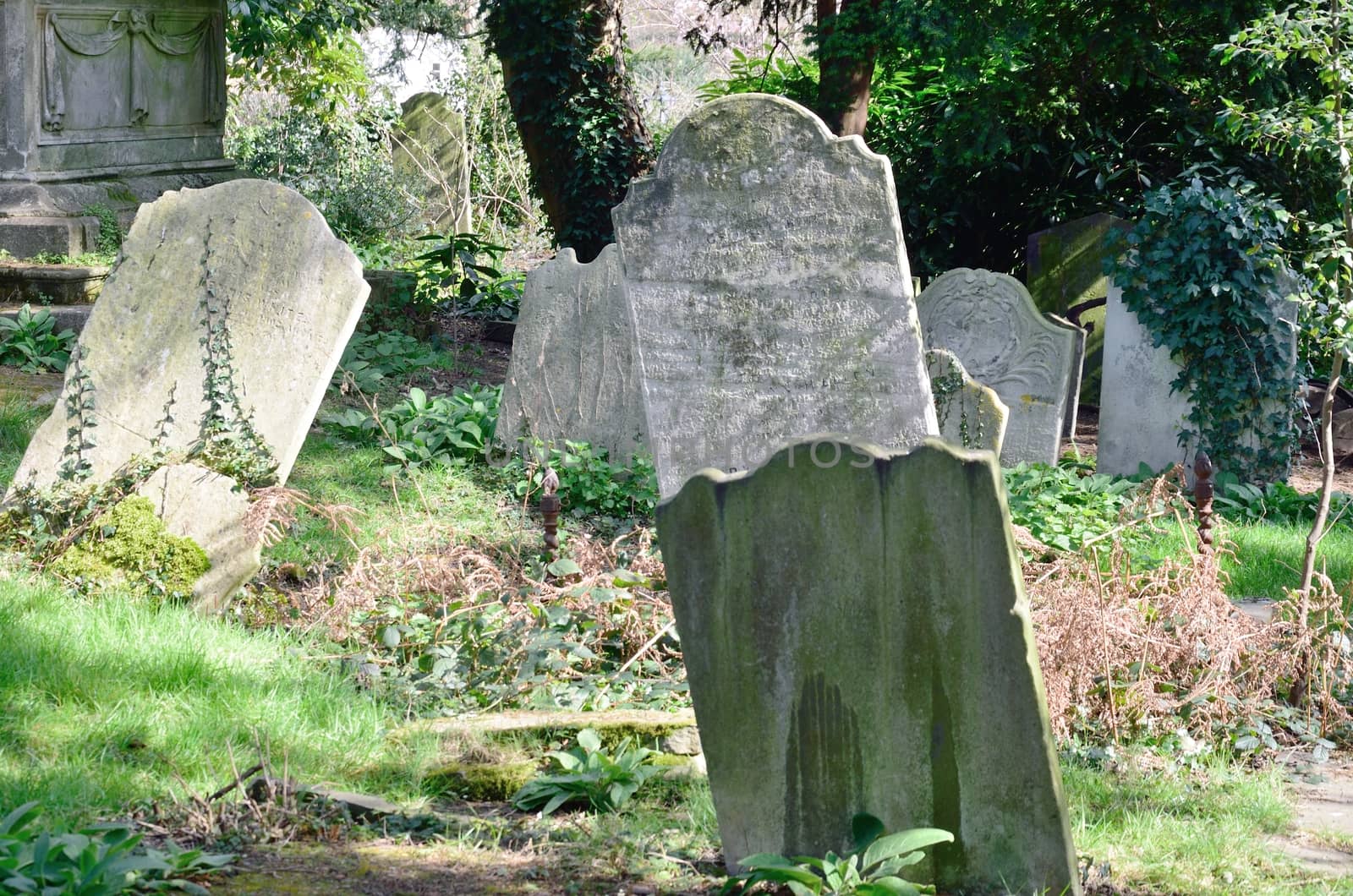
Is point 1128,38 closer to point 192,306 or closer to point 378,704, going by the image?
point 192,306

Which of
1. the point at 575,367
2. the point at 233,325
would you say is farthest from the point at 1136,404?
the point at 233,325

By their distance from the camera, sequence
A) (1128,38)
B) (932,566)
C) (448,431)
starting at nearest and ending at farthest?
(932,566) < (448,431) < (1128,38)

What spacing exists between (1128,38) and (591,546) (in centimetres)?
735

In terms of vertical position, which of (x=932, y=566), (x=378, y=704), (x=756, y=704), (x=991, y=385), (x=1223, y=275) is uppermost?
(x=1223, y=275)

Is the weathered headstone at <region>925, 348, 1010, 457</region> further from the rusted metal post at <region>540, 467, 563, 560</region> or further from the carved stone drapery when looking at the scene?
the carved stone drapery

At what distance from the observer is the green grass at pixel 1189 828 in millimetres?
3104

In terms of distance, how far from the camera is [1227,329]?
25.0 ft

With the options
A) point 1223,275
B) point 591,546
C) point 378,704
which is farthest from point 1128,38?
point 378,704

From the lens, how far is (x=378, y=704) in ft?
13.4

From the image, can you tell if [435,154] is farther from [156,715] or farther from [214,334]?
[156,715]

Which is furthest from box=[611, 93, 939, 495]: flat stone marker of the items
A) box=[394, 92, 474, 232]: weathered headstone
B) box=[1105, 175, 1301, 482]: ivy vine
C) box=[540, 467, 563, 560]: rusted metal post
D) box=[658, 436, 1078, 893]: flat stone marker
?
box=[394, 92, 474, 232]: weathered headstone

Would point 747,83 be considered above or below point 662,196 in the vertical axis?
above

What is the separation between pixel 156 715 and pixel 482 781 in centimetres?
95

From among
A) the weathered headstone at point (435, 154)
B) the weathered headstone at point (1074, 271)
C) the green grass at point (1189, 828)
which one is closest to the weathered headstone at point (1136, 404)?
the weathered headstone at point (1074, 271)
